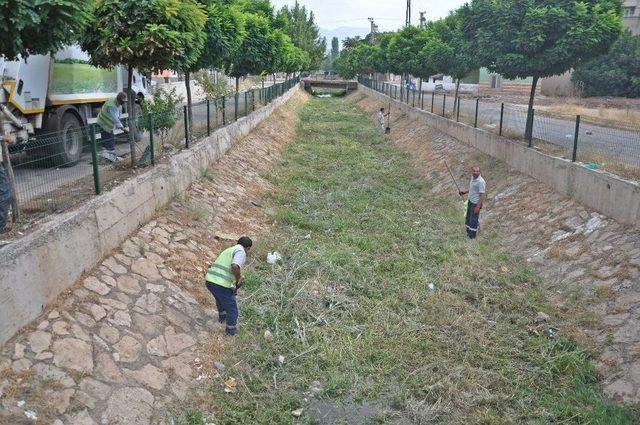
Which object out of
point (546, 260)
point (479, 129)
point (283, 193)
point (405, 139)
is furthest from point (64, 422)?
point (405, 139)

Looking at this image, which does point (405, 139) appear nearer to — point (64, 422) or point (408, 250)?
point (408, 250)

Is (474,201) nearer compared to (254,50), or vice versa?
(474,201)

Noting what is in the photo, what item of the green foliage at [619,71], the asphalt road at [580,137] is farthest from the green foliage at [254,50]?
the green foliage at [619,71]

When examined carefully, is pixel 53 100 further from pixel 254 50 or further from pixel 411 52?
pixel 411 52

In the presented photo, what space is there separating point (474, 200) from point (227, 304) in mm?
5656

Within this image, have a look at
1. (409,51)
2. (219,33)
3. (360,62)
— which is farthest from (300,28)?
(219,33)

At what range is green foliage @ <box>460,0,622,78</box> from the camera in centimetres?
1266

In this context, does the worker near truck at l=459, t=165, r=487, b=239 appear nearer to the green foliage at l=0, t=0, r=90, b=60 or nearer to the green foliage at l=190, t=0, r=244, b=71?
the green foliage at l=190, t=0, r=244, b=71

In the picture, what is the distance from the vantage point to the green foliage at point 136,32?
8.59 meters

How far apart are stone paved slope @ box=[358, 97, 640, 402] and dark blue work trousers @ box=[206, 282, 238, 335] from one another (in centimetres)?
Result: 435

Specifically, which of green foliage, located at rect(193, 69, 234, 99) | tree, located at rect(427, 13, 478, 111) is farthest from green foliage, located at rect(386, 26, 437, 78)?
green foliage, located at rect(193, 69, 234, 99)

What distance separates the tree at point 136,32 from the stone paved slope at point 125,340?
2.64m

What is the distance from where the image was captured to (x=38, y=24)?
5.65 m

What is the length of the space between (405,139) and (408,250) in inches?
531
